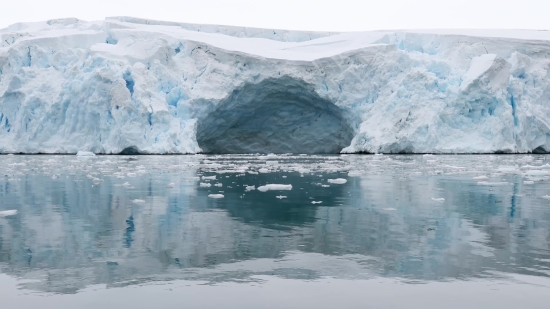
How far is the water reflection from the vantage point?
2.93 metres

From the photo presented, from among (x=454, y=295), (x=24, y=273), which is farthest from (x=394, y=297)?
(x=24, y=273)

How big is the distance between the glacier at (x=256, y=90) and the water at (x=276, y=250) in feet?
43.8

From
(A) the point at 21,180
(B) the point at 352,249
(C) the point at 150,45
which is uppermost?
(C) the point at 150,45

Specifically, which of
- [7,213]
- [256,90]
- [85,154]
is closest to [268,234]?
[7,213]

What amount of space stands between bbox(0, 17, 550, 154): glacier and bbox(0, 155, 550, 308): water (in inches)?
525

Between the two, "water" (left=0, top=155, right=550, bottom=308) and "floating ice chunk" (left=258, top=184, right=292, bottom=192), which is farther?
"floating ice chunk" (left=258, top=184, right=292, bottom=192)

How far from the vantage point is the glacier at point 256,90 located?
19484 millimetres

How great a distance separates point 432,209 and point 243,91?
17.4m

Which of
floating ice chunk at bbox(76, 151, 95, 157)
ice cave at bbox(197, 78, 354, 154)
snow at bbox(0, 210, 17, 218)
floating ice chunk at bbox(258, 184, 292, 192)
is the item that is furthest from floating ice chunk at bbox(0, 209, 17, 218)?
ice cave at bbox(197, 78, 354, 154)

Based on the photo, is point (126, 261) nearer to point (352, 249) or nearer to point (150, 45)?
point (352, 249)

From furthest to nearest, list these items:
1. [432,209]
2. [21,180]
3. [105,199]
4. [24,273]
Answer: [21,180] → [105,199] → [432,209] → [24,273]

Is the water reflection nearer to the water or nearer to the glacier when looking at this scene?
the water

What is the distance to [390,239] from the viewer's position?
12.4 feet

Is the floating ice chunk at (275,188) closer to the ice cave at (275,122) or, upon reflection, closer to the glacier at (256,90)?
the glacier at (256,90)
